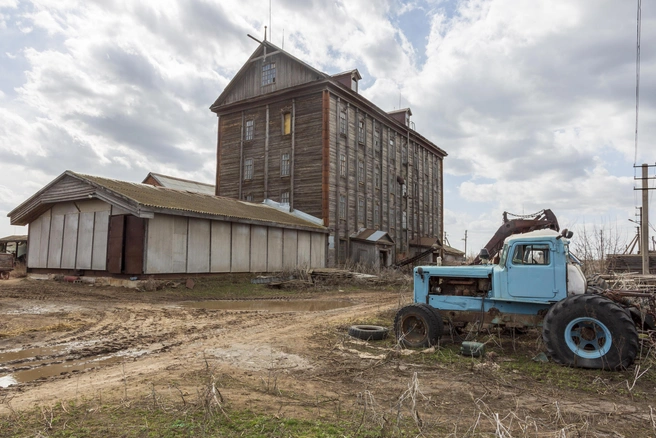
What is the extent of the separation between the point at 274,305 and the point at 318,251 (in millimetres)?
14169

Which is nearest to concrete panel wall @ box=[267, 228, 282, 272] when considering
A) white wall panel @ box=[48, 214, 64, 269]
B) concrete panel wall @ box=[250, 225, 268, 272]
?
concrete panel wall @ box=[250, 225, 268, 272]

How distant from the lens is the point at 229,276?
22.8m

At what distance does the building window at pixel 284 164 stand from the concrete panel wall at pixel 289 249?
6.82 meters

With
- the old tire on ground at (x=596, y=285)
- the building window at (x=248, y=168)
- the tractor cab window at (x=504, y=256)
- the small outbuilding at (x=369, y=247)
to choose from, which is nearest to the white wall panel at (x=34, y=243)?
the building window at (x=248, y=168)

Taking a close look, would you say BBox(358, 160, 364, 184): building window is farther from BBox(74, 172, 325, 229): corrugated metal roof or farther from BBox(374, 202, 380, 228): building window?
BBox(74, 172, 325, 229): corrugated metal roof

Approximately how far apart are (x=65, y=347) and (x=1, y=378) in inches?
82.6

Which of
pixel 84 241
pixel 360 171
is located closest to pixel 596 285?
pixel 84 241

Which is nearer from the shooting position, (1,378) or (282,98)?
(1,378)

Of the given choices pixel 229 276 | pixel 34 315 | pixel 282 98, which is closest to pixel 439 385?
pixel 34 315

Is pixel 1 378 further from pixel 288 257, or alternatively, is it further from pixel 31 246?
pixel 31 246

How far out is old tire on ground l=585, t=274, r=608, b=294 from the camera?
26.7ft

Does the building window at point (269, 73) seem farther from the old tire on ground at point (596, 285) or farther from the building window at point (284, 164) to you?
the old tire on ground at point (596, 285)

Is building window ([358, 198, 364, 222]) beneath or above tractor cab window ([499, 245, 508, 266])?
above

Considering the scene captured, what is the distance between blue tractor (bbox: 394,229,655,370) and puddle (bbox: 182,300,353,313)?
6282 millimetres
